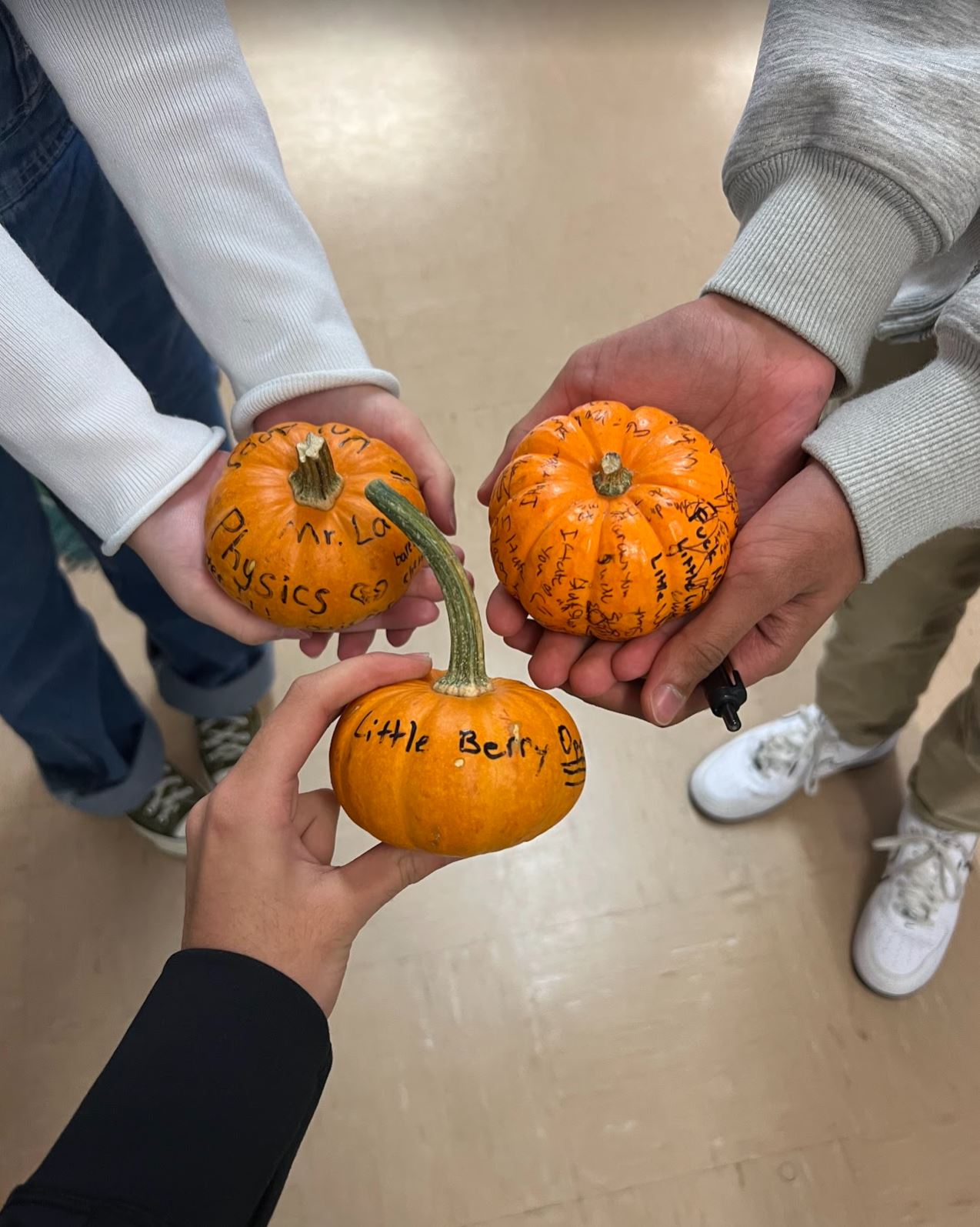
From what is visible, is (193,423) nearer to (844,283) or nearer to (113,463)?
(113,463)

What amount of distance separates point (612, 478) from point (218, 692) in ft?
3.77

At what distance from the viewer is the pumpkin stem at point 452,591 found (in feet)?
3.14

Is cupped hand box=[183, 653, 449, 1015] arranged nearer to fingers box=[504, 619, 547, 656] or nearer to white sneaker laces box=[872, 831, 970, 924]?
fingers box=[504, 619, 547, 656]

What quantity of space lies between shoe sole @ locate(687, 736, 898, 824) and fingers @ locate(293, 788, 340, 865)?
110cm

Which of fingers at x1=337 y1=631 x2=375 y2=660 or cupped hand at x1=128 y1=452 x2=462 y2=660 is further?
fingers at x1=337 y1=631 x2=375 y2=660

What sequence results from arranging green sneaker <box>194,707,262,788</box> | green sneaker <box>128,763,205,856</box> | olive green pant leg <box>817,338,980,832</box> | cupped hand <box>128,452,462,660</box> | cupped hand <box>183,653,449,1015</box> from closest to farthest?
cupped hand <box>183,653,449,1015</box>
cupped hand <box>128,452,462,660</box>
olive green pant leg <box>817,338,980,832</box>
green sneaker <box>128,763,205,856</box>
green sneaker <box>194,707,262,788</box>

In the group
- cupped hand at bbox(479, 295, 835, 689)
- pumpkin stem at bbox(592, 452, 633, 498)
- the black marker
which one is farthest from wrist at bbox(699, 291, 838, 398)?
the black marker

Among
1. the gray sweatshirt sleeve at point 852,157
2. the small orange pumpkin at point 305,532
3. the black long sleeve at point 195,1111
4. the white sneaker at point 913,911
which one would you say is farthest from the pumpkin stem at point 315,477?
the white sneaker at point 913,911

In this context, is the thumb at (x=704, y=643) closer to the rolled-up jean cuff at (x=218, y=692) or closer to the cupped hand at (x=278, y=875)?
the cupped hand at (x=278, y=875)

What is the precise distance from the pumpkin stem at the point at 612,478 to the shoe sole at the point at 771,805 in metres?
1.04

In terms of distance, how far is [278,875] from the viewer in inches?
33.3

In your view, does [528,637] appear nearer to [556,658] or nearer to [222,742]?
[556,658]

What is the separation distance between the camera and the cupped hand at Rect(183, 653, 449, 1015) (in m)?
0.83

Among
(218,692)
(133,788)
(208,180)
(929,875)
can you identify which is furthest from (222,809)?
(929,875)
